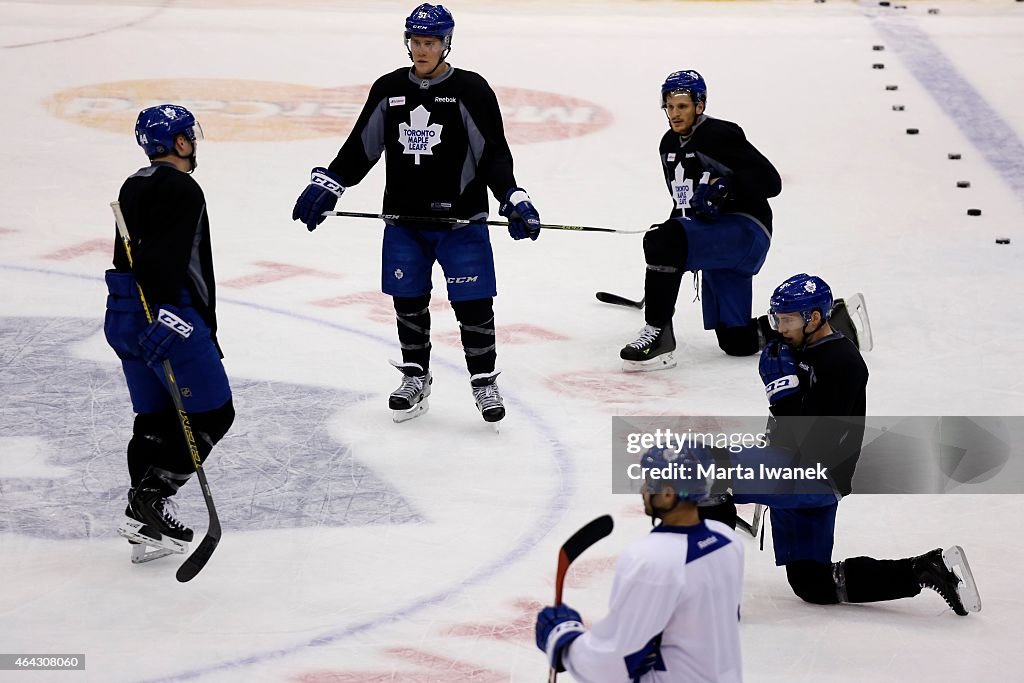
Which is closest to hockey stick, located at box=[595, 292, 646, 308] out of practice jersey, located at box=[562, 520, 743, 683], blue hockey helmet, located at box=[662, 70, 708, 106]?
blue hockey helmet, located at box=[662, 70, 708, 106]

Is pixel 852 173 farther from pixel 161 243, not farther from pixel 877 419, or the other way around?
pixel 161 243

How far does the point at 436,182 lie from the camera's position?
5.23 meters

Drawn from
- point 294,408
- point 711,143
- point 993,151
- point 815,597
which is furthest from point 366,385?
point 993,151

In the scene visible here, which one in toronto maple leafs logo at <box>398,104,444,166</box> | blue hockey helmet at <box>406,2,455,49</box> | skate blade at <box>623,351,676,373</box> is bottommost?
skate blade at <box>623,351,676,373</box>

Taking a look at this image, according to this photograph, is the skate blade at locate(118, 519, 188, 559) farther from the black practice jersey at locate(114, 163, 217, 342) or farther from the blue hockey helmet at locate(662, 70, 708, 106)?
the blue hockey helmet at locate(662, 70, 708, 106)

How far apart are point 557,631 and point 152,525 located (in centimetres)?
158

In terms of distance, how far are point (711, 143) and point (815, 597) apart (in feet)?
7.48

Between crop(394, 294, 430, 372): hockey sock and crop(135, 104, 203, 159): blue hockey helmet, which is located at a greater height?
crop(135, 104, 203, 159): blue hockey helmet

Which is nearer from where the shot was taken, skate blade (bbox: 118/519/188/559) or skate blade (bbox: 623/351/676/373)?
skate blade (bbox: 118/519/188/559)

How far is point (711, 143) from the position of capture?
5.84 meters

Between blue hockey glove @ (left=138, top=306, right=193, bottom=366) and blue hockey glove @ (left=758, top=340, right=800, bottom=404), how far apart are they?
5.04 feet

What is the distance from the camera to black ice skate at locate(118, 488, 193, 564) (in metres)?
4.13

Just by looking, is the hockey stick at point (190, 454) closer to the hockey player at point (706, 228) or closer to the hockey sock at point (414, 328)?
the hockey sock at point (414, 328)

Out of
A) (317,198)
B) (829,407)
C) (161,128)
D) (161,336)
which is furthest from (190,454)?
(829,407)
